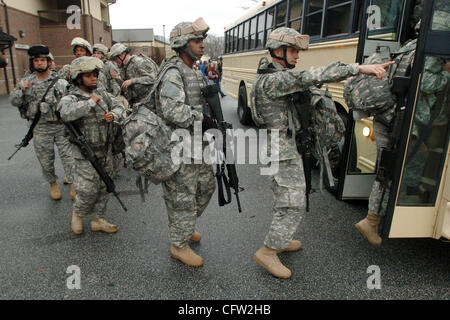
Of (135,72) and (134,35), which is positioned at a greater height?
(134,35)

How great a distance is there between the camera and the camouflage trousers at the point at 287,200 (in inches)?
96.5

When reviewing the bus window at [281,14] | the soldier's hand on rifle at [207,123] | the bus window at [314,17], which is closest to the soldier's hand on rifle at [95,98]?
the soldier's hand on rifle at [207,123]

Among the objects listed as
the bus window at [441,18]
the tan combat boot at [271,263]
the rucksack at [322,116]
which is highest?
the bus window at [441,18]

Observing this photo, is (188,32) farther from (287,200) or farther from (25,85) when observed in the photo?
(25,85)

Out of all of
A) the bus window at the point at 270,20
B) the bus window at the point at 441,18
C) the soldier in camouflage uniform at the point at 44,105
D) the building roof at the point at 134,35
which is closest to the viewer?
the bus window at the point at 441,18

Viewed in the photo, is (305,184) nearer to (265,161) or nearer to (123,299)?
(265,161)

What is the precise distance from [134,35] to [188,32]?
216 ft

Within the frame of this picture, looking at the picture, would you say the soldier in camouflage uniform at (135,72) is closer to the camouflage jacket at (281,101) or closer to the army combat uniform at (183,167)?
the army combat uniform at (183,167)

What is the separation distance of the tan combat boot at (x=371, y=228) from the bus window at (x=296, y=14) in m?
3.45

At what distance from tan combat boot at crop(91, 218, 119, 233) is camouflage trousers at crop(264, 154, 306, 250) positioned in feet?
5.47

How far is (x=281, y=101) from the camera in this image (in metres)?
2.44

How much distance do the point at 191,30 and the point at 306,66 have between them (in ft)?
10.2
